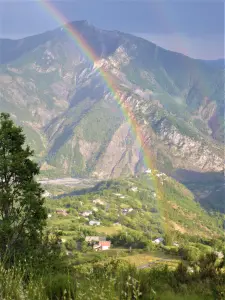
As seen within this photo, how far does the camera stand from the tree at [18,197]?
41.1 feet

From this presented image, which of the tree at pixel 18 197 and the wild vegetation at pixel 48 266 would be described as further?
the tree at pixel 18 197

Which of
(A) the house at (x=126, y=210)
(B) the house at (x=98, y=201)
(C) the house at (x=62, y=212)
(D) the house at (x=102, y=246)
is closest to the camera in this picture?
(D) the house at (x=102, y=246)

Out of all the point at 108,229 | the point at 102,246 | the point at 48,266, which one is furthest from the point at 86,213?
the point at 48,266

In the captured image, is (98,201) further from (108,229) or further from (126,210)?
(108,229)

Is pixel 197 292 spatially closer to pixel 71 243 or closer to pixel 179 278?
pixel 179 278

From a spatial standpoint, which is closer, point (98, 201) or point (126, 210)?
point (126, 210)

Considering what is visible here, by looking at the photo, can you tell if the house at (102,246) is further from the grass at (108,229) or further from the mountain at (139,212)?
the grass at (108,229)

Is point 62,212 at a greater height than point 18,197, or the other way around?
point 18,197

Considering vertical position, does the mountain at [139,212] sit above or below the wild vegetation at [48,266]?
below

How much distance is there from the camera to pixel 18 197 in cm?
1302

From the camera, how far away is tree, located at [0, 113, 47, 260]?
1252cm

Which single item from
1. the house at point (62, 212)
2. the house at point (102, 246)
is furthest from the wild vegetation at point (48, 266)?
the house at point (62, 212)

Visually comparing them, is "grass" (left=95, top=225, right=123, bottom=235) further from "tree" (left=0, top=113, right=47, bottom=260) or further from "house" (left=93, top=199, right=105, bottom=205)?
"tree" (left=0, top=113, right=47, bottom=260)

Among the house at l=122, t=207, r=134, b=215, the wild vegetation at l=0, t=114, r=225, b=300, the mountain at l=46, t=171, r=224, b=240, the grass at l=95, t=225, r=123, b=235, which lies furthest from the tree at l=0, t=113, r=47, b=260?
the house at l=122, t=207, r=134, b=215
